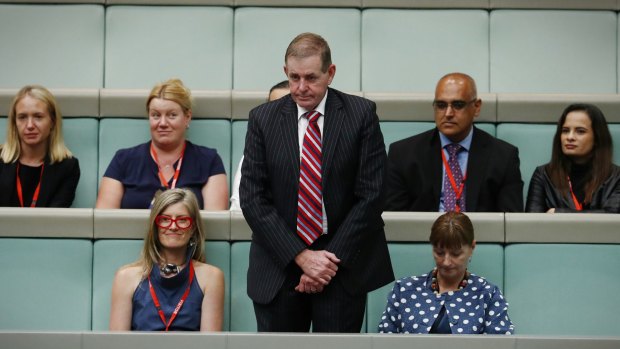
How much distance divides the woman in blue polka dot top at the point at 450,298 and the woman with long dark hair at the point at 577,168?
2.02ft

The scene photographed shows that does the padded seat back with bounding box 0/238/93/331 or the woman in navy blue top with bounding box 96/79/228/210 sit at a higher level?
the woman in navy blue top with bounding box 96/79/228/210

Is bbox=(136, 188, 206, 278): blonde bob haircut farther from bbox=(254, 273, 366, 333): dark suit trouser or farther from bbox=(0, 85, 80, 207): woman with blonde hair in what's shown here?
bbox=(0, 85, 80, 207): woman with blonde hair

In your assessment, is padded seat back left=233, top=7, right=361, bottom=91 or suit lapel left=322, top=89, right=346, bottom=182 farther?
padded seat back left=233, top=7, right=361, bottom=91

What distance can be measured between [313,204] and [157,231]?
1.98ft

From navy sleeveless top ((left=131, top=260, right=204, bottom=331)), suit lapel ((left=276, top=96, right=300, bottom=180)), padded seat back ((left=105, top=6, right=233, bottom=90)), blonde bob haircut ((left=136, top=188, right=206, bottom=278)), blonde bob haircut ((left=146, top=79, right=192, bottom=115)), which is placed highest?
padded seat back ((left=105, top=6, right=233, bottom=90))

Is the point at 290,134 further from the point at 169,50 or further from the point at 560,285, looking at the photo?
the point at 169,50

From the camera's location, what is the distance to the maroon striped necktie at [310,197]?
2334mm

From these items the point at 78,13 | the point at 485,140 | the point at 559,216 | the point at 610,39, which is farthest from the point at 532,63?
the point at 78,13

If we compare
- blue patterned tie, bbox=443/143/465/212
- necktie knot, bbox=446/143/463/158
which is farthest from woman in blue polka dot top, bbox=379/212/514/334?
necktie knot, bbox=446/143/463/158

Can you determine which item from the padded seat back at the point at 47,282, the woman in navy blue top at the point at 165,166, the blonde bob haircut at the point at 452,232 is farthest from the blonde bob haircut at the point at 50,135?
the blonde bob haircut at the point at 452,232

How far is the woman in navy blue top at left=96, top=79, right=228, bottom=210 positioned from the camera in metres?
3.22

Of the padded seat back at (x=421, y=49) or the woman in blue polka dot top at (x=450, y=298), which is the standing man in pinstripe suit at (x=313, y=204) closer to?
the woman in blue polka dot top at (x=450, y=298)

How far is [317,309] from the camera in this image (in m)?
Result: 2.34

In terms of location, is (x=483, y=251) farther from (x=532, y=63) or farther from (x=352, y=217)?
(x=532, y=63)
